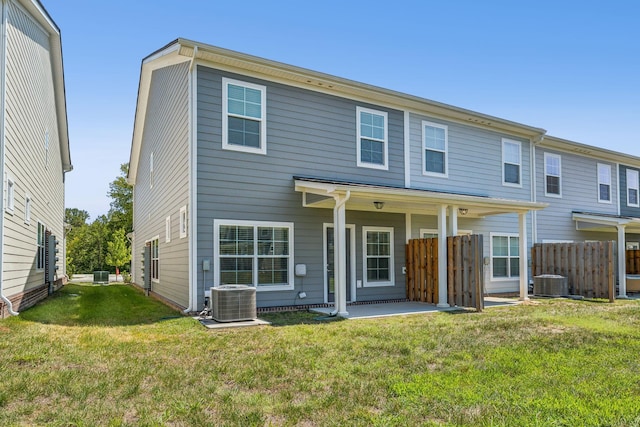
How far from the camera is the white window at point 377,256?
1123 cm

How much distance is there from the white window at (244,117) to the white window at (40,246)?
620 cm

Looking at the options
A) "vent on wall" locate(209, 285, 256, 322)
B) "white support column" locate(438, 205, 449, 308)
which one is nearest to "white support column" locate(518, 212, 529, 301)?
"white support column" locate(438, 205, 449, 308)

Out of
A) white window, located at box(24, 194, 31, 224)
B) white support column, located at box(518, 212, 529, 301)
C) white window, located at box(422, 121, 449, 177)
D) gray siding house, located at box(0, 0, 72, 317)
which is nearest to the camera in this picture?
gray siding house, located at box(0, 0, 72, 317)

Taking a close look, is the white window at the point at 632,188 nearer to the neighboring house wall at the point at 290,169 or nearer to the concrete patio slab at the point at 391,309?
the concrete patio slab at the point at 391,309

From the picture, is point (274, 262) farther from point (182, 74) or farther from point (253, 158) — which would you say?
point (182, 74)

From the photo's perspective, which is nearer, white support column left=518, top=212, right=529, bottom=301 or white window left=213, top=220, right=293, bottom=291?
white window left=213, top=220, right=293, bottom=291

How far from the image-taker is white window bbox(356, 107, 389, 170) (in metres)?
11.2

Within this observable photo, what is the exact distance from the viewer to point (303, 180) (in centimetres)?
983

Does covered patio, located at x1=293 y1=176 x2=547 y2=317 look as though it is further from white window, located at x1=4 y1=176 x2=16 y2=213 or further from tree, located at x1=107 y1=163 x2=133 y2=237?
tree, located at x1=107 y1=163 x2=133 y2=237

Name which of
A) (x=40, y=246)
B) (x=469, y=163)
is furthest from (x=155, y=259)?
(x=469, y=163)

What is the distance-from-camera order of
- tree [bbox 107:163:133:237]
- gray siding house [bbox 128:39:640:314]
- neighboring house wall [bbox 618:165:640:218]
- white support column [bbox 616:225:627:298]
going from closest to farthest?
gray siding house [bbox 128:39:640:314], white support column [bbox 616:225:627:298], neighboring house wall [bbox 618:165:640:218], tree [bbox 107:163:133:237]

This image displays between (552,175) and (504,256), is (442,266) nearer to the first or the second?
(504,256)

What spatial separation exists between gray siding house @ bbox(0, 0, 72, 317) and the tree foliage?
592 inches

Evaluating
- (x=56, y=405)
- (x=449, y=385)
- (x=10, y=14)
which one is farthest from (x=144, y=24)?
(x=449, y=385)
